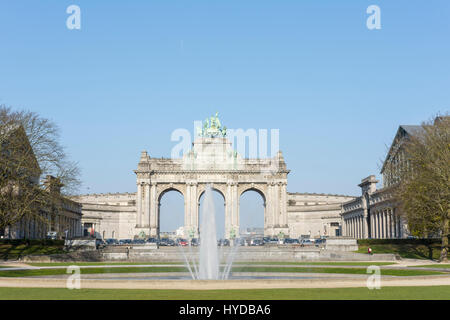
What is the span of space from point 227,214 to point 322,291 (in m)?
97.5

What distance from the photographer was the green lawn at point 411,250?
60.3 meters

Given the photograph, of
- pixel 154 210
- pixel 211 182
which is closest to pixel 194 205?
pixel 211 182

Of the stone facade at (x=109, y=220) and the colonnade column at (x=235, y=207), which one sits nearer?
the colonnade column at (x=235, y=207)

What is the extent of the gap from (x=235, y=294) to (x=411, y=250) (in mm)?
49686

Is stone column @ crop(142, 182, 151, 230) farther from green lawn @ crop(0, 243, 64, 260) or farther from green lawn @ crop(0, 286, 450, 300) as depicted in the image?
green lawn @ crop(0, 286, 450, 300)

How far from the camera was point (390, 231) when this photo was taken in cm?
9569

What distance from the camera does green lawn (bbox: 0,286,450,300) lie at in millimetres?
20922

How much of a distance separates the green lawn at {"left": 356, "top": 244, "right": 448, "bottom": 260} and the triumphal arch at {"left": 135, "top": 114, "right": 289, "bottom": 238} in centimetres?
4871

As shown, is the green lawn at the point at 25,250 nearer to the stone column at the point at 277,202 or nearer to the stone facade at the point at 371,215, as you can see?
the stone facade at the point at 371,215

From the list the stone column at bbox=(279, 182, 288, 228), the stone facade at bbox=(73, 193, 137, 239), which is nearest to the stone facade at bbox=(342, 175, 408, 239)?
A: the stone column at bbox=(279, 182, 288, 228)

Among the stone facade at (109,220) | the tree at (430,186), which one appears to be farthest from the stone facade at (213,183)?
the tree at (430,186)

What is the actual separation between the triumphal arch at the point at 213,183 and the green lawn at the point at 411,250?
4871 centimetres

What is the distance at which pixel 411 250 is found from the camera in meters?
65.6
